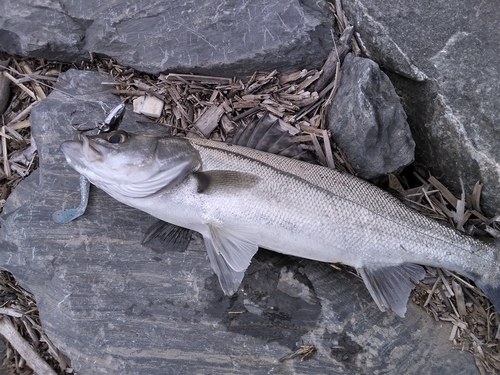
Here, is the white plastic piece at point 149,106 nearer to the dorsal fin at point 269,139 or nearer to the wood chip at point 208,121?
the wood chip at point 208,121

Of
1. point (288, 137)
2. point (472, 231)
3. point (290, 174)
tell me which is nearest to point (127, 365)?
point (290, 174)

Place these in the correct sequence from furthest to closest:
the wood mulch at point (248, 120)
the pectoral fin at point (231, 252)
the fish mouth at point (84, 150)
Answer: the wood mulch at point (248, 120) < the pectoral fin at point (231, 252) < the fish mouth at point (84, 150)

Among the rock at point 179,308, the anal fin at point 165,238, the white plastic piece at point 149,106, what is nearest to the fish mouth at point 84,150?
the rock at point 179,308

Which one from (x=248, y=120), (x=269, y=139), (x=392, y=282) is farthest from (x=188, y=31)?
(x=392, y=282)

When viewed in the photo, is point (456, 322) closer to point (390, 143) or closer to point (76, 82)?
point (390, 143)

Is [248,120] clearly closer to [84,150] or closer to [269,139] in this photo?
[269,139]
